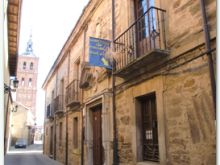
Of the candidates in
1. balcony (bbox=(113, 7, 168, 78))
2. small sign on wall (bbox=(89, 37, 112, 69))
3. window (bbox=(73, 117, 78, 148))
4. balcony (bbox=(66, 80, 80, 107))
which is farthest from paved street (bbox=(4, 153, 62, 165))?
balcony (bbox=(113, 7, 168, 78))

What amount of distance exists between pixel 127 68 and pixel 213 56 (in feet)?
5.85

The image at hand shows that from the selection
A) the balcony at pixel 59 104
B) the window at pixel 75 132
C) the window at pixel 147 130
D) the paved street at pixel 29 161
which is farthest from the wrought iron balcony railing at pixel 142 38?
the paved street at pixel 29 161

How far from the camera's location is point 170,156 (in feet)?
12.0

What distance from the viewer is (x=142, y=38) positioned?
4836 millimetres

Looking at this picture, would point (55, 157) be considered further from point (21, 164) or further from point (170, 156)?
point (170, 156)

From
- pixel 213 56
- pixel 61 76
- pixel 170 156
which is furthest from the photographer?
pixel 61 76

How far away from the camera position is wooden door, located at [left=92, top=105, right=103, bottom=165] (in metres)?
6.65

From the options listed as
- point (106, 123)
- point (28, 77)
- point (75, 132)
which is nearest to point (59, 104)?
point (75, 132)

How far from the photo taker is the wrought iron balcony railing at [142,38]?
161 inches

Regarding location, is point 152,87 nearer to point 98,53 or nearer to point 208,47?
point 208,47

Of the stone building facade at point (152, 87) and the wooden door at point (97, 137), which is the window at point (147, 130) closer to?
the stone building facade at point (152, 87)

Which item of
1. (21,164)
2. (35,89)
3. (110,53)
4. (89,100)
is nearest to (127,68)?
(110,53)

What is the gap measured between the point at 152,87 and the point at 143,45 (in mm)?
935

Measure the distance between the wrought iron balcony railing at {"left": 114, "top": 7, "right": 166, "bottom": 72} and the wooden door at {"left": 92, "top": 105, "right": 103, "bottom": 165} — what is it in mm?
1902
